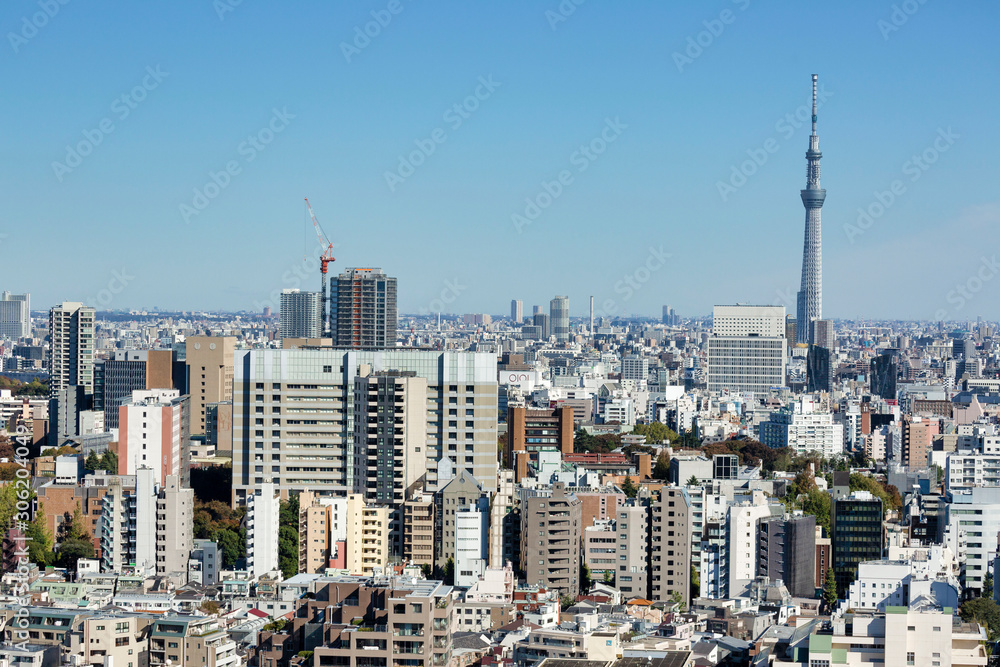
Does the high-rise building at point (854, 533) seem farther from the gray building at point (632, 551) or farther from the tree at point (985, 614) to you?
the tree at point (985, 614)

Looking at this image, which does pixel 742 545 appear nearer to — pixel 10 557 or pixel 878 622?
pixel 878 622

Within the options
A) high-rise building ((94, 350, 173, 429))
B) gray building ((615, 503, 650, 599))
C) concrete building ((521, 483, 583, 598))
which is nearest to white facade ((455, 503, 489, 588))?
concrete building ((521, 483, 583, 598))

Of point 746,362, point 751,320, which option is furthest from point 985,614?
point 751,320

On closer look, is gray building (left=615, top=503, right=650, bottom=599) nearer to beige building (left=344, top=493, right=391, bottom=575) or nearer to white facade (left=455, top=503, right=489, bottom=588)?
white facade (left=455, top=503, right=489, bottom=588)

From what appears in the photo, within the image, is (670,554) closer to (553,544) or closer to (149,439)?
(553,544)

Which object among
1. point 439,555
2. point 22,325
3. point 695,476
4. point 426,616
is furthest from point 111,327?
point 426,616

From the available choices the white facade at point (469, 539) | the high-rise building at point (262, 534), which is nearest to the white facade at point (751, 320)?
the high-rise building at point (262, 534)

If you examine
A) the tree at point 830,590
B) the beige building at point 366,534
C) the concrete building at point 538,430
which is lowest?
the tree at point 830,590
